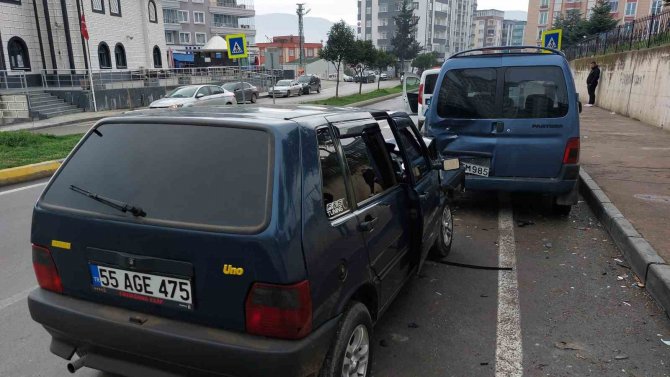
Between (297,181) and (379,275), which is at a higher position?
(297,181)

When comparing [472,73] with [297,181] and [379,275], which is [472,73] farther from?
[297,181]

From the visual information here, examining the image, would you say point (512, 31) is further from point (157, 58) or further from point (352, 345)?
point (352, 345)

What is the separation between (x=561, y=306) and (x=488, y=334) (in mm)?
874

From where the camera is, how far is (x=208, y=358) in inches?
85.7

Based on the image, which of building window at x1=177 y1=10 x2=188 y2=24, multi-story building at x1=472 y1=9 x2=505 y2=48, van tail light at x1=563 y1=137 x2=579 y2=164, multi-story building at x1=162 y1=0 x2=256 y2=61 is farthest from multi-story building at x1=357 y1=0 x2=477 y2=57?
van tail light at x1=563 y1=137 x2=579 y2=164

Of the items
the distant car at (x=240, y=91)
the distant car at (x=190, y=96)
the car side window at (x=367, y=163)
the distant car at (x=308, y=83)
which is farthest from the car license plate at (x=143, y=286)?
the distant car at (x=308, y=83)

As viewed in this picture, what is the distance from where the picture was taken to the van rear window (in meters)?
5.96

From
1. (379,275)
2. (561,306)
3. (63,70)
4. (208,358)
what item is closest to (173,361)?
(208,358)

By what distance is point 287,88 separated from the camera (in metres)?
36.8

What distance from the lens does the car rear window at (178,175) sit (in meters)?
2.21

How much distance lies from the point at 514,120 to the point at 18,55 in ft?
92.3

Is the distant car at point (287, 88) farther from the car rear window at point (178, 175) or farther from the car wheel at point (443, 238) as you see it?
the car rear window at point (178, 175)

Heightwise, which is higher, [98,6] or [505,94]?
[98,6]

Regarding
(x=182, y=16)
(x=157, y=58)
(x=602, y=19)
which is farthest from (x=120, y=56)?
(x=182, y=16)
